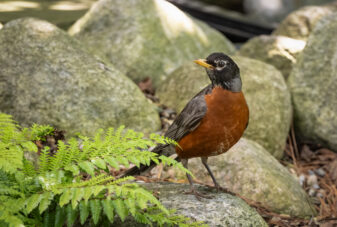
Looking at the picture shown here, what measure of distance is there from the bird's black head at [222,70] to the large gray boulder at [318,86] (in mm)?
2957

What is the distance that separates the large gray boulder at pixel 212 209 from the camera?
10.3 feet

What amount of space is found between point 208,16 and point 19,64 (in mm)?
8269

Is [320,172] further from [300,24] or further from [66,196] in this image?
[66,196]

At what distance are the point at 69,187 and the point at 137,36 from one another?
4258 mm

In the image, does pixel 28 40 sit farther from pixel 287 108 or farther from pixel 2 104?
pixel 287 108

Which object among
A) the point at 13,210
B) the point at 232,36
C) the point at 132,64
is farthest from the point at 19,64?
the point at 232,36

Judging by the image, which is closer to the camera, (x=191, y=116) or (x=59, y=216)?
(x=59, y=216)

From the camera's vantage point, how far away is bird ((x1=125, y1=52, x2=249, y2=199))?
340cm

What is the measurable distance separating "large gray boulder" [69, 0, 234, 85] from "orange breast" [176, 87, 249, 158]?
3.07m

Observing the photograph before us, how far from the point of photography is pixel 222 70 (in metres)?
3.46

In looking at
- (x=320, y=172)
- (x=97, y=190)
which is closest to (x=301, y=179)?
(x=320, y=172)

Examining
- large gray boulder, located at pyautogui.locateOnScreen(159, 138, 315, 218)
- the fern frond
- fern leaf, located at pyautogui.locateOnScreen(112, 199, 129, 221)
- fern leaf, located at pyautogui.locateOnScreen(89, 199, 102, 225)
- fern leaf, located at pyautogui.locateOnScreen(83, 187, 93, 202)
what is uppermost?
fern leaf, located at pyautogui.locateOnScreen(83, 187, 93, 202)

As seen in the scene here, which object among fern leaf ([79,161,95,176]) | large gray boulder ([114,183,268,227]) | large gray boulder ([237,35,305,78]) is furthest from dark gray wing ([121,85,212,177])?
large gray boulder ([237,35,305,78])

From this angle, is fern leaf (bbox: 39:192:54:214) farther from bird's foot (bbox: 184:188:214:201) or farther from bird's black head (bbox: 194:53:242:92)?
bird's black head (bbox: 194:53:242:92)
